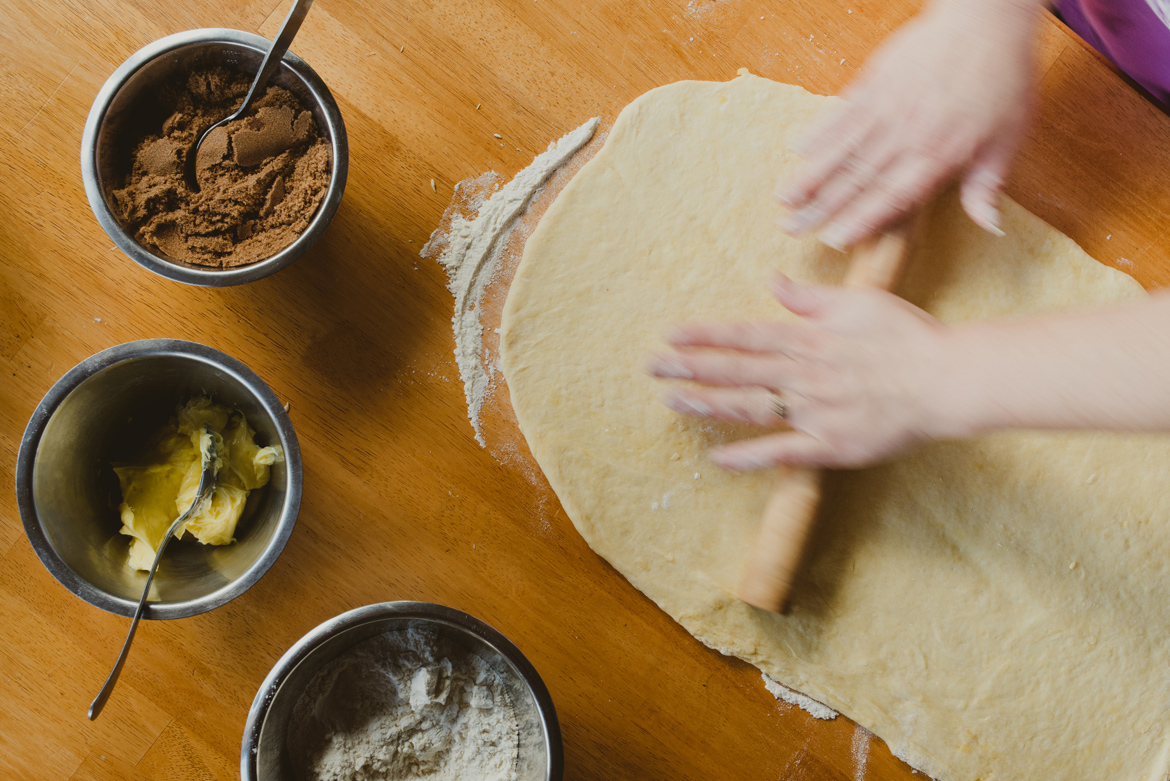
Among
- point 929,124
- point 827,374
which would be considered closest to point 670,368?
point 827,374

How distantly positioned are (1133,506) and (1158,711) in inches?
12.8

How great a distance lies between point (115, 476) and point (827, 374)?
105 cm

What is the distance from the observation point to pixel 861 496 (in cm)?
108

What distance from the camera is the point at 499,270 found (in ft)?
3.74

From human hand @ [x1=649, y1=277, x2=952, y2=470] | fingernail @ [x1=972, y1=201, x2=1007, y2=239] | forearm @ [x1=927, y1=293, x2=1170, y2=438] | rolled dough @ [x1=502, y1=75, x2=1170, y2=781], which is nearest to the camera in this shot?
forearm @ [x1=927, y1=293, x2=1170, y2=438]

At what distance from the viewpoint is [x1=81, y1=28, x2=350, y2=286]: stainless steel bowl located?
0.92 meters

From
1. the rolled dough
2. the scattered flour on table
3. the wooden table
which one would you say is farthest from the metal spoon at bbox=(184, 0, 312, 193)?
the scattered flour on table

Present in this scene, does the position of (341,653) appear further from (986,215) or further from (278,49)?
(986,215)

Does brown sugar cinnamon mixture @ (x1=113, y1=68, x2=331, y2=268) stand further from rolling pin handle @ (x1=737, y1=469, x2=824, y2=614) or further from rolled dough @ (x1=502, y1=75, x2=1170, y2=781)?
rolling pin handle @ (x1=737, y1=469, x2=824, y2=614)

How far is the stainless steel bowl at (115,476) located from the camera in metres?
0.91

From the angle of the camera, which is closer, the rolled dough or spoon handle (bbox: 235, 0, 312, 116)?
spoon handle (bbox: 235, 0, 312, 116)

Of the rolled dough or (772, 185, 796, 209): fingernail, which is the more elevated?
(772, 185, 796, 209): fingernail

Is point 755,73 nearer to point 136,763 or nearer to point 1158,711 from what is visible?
point 1158,711

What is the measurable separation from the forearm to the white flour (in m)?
0.76
